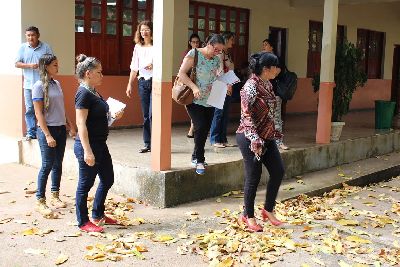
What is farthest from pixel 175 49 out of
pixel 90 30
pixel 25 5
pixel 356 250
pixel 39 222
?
pixel 356 250

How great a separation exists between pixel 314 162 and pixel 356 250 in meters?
3.85

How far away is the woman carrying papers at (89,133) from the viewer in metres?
4.63

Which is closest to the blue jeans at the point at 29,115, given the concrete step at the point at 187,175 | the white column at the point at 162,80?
the concrete step at the point at 187,175

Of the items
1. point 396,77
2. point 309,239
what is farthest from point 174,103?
point 396,77

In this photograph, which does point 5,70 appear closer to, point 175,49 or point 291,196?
point 175,49

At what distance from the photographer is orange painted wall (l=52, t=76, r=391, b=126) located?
861 centimetres

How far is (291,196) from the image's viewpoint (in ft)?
22.1

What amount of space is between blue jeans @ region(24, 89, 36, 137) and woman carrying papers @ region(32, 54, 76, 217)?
2.28 meters

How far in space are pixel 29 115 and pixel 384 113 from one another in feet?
24.2

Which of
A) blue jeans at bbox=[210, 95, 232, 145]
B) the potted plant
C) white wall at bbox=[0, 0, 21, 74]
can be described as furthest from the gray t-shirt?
the potted plant

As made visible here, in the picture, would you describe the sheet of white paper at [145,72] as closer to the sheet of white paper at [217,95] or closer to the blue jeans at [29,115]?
the sheet of white paper at [217,95]

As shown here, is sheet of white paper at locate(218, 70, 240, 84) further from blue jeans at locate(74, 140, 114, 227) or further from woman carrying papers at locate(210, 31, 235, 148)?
blue jeans at locate(74, 140, 114, 227)

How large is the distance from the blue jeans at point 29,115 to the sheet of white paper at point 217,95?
3.25m

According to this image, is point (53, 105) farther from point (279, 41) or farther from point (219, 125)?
point (279, 41)
